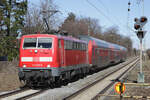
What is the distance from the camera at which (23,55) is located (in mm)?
13398

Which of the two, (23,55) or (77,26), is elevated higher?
(77,26)

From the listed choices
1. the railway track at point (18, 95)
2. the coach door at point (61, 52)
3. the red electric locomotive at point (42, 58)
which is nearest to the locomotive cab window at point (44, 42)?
the red electric locomotive at point (42, 58)

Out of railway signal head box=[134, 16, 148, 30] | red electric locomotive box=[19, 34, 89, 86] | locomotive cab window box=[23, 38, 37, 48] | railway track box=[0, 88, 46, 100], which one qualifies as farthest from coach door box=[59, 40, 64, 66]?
railway signal head box=[134, 16, 148, 30]

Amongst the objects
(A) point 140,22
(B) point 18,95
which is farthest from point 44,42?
(A) point 140,22

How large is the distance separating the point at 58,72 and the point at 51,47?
1.43 metres

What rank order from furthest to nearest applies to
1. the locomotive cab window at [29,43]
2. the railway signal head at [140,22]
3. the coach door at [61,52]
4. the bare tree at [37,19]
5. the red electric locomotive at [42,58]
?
the bare tree at [37,19] < the railway signal head at [140,22] < the coach door at [61,52] < the locomotive cab window at [29,43] < the red electric locomotive at [42,58]

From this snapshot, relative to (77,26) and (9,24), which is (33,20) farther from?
(77,26)

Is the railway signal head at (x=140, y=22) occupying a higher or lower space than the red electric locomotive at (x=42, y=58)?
higher

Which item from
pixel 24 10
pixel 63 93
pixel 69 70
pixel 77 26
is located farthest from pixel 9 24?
pixel 77 26

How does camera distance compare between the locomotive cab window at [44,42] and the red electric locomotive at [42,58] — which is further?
the locomotive cab window at [44,42]

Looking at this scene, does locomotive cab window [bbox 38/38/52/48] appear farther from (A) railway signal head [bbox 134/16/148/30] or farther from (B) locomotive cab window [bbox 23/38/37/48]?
(A) railway signal head [bbox 134/16/148/30]

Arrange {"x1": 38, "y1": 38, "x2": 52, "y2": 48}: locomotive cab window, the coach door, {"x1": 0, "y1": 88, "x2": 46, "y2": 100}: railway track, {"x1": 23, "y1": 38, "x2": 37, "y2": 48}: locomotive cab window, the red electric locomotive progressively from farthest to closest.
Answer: the coach door, {"x1": 23, "y1": 38, "x2": 37, "y2": 48}: locomotive cab window, {"x1": 38, "y1": 38, "x2": 52, "y2": 48}: locomotive cab window, the red electric locomotive, {"x1": 0, "y1": 88, "x2": 46, "y2": 100}: railway track

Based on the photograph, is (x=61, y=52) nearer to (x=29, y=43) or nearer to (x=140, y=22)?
(x=29, y=43)

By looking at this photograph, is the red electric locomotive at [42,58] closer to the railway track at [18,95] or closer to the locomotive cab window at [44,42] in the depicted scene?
the locomotive cab window at [44,42]
